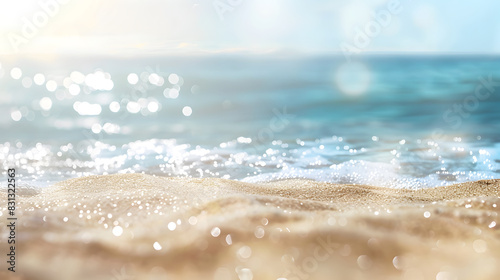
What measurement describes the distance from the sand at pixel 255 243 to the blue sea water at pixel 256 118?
223cm

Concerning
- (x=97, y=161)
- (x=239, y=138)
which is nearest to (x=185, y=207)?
(x=97, y=161)

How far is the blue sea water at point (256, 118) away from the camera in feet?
13.0

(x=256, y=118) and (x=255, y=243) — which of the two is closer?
(x=255, y=243)

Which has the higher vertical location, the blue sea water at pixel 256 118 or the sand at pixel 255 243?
the blue sea water at pixel 256 118

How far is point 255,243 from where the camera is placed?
0.96 meters

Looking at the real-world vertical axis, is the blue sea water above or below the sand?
above

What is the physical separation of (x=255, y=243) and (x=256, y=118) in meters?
6.08

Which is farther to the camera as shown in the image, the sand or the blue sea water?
the blue sea water

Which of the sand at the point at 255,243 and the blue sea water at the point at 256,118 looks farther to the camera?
the blue sea water at the point at 256,118

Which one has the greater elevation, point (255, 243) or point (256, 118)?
point (256, 118)

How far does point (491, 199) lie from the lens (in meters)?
1.34

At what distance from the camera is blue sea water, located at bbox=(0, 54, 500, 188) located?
13.0 ft

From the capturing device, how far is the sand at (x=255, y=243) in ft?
2.93

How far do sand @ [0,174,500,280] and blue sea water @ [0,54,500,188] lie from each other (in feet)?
7.30
